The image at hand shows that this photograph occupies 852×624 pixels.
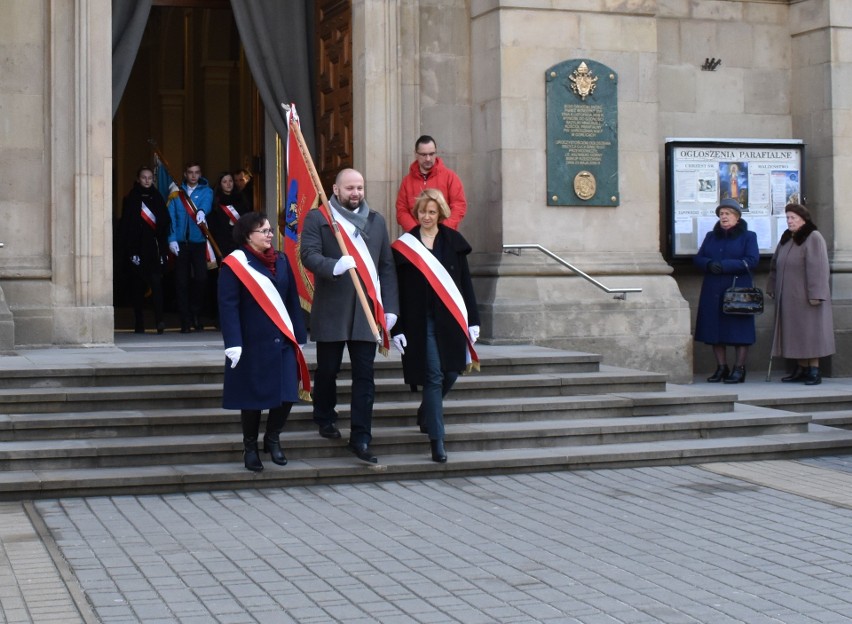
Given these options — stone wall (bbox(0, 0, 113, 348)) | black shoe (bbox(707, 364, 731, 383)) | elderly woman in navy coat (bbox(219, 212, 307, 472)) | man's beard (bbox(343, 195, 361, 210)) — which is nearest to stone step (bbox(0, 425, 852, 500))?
elderly woman in navy coat (bbox(219, 212, 307, 472))

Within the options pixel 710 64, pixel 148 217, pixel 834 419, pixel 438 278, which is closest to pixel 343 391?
pixel 438 278

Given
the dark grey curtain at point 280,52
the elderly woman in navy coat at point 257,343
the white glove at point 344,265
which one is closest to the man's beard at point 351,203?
the white glove at point 344,265

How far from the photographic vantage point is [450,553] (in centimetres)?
682

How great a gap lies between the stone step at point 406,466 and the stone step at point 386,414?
470 mm

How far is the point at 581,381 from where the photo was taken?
35.1 ft

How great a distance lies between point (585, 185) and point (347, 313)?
15.6 ft

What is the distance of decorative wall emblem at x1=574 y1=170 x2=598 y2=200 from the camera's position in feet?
42.8

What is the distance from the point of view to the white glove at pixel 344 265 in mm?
8656

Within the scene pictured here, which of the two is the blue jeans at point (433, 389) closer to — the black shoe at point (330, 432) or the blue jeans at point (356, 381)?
the blue jeans at point (356, 381)

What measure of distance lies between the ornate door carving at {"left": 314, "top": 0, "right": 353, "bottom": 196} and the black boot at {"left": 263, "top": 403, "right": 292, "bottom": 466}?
5204 millimetres

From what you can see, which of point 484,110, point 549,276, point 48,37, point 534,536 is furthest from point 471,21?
point 534,536

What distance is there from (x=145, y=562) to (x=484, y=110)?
7532 mm

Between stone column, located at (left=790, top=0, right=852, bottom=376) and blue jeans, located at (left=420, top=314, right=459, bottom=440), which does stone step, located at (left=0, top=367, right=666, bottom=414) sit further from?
stone column, located at (left=790, top=0, right=852, bottom=376)

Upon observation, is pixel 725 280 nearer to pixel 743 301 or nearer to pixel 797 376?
pixel 743 301
